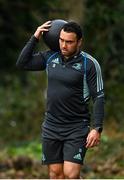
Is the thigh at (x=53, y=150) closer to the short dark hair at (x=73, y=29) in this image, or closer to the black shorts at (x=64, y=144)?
the black shorts at (x=64, y=144)

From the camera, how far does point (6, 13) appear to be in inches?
1024

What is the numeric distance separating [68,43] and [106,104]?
744cm

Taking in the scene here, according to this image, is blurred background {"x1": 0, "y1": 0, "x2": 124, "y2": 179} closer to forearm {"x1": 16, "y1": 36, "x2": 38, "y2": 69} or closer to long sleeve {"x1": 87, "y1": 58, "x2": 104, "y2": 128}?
forearm {"x1": 16, "y1": 36, "x2": 38, "y2": 69}

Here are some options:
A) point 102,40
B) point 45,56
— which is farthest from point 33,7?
point 45,56

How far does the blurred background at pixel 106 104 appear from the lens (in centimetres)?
1435

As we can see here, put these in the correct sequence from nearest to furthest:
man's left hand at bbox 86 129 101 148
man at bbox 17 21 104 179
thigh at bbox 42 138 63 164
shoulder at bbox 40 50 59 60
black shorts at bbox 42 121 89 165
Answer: man's left hand at bbox 86 129 101 148 → man at bbox 17 21 104 179 → black shorts at bbox 42 121 89 165 → thigh at bbox 42 138 63 164 → shoulder at bbox 40 50 59 60

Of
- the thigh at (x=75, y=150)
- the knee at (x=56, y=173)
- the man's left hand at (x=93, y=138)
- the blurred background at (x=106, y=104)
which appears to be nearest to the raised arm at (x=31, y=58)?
the thigh at (x=75, y=150)

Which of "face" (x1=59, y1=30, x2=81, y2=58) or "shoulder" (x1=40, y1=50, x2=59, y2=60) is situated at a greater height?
"face" (x1=59, y1=30, x2=81, y2=58)

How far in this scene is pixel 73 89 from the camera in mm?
9641

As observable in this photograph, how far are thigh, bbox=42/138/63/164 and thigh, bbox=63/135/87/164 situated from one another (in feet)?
0.41

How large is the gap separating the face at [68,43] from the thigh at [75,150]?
1.02 meters

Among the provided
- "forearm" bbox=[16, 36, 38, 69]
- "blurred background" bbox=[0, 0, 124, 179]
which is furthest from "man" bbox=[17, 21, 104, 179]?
"blurred background" bbox=[0, 0, 124, 179]

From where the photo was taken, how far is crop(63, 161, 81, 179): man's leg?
9.60m

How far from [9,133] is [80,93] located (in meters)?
10.1
